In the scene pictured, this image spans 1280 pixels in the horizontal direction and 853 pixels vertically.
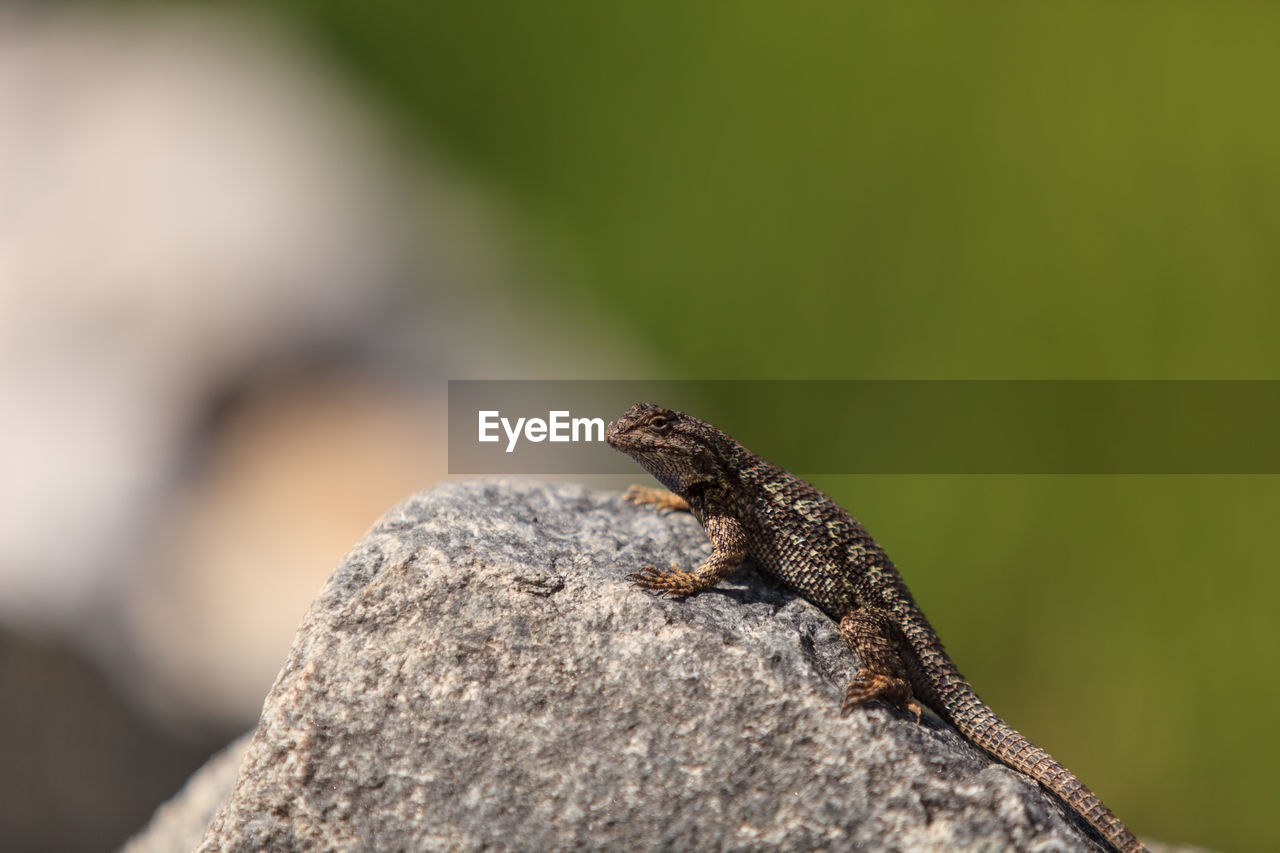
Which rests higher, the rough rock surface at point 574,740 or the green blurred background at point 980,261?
the green blurred background at point 980,261

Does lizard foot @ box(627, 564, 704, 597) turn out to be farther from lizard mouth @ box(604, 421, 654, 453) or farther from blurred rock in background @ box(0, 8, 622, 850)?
blurred rock in background @ box(0, 8, 622, 850)

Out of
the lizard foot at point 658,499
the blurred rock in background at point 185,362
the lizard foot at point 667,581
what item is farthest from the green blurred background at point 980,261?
the lizard foot at point 667,581

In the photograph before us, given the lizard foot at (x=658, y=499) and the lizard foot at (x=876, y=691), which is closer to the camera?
the lizard foot at (x=876, y=691)

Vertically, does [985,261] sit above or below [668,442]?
above

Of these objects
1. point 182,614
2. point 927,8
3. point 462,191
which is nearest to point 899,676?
point 182,614
